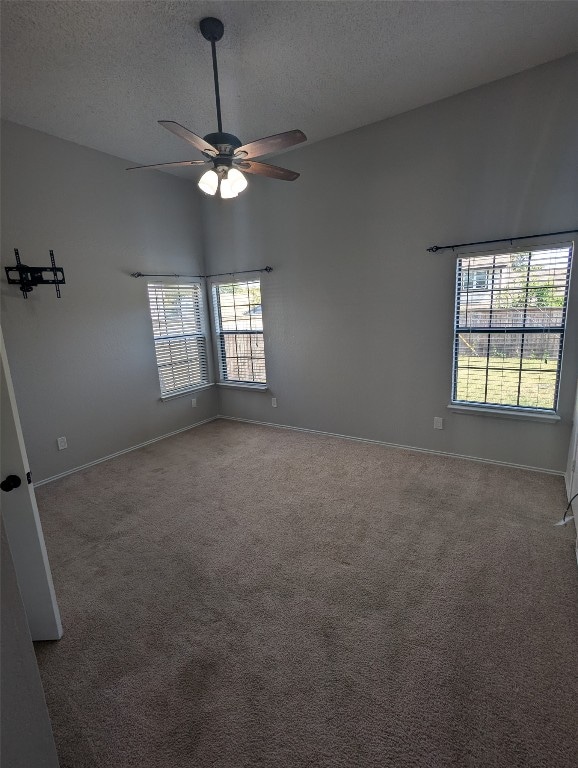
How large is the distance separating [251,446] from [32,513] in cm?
260

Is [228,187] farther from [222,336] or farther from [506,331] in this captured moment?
[222,336]

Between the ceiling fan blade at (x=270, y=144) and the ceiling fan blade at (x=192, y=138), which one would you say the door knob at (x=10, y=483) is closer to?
the ceiling fan blade at (x=192, y=138)

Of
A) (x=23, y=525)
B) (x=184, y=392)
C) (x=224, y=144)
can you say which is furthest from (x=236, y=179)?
(x=184, y=392)

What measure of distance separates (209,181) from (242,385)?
3.04m

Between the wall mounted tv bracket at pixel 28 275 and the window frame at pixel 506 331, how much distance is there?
363cm

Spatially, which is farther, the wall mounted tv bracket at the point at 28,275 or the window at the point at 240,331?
the window at the point at 240,331

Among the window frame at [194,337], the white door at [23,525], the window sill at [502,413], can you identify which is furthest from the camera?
the window frame at [194,337]

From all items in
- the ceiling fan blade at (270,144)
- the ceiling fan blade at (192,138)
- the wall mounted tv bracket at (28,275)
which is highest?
the ceiling fan blade at (192,138)

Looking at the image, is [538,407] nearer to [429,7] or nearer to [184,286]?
[429,7]

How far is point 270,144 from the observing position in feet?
6.82

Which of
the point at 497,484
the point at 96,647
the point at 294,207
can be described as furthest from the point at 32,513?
the point at 294,207

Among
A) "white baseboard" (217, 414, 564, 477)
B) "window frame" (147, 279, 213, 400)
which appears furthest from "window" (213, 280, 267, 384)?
"white baseboard" (217, 414, 564, 477)

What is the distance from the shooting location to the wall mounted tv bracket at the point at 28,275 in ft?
10.1

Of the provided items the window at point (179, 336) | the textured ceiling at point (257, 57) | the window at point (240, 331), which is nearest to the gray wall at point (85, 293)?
the window at point (179, 336)
